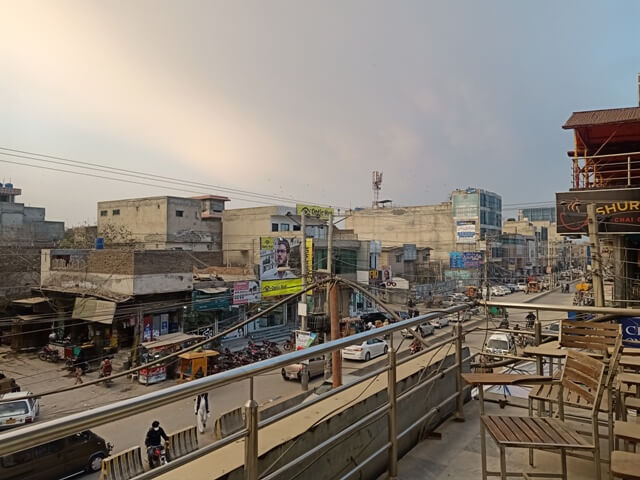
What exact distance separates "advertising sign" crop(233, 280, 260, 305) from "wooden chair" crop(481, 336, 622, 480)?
23047 mm

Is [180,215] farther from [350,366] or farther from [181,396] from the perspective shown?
[181,396]

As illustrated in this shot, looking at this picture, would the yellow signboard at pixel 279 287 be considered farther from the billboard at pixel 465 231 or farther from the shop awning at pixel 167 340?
the billboard at pixel 465 231

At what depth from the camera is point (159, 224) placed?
41.4 meters

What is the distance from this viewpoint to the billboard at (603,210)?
409 inches

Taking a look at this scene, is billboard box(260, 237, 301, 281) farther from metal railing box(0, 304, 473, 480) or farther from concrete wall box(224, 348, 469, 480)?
metal railing box(0, 304, 473, 480)

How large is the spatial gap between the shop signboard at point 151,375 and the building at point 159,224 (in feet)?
71.0

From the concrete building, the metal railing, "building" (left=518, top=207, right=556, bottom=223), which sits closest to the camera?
the metal railing

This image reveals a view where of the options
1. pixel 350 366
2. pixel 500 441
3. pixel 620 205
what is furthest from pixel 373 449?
pixel 350 366

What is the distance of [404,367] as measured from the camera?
13.9 feet

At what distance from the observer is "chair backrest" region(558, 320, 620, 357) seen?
150 inches

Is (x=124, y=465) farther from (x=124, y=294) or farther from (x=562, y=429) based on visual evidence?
(x=124, y=294)

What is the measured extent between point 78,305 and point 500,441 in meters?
24.1

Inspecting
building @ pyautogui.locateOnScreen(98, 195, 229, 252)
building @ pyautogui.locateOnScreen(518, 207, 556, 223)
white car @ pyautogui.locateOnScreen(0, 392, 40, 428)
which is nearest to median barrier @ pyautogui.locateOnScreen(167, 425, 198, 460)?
white car @ pyautogui.locateOnScreen(0, 392, 40, 428)

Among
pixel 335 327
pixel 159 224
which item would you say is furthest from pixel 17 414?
pixel 159 224
